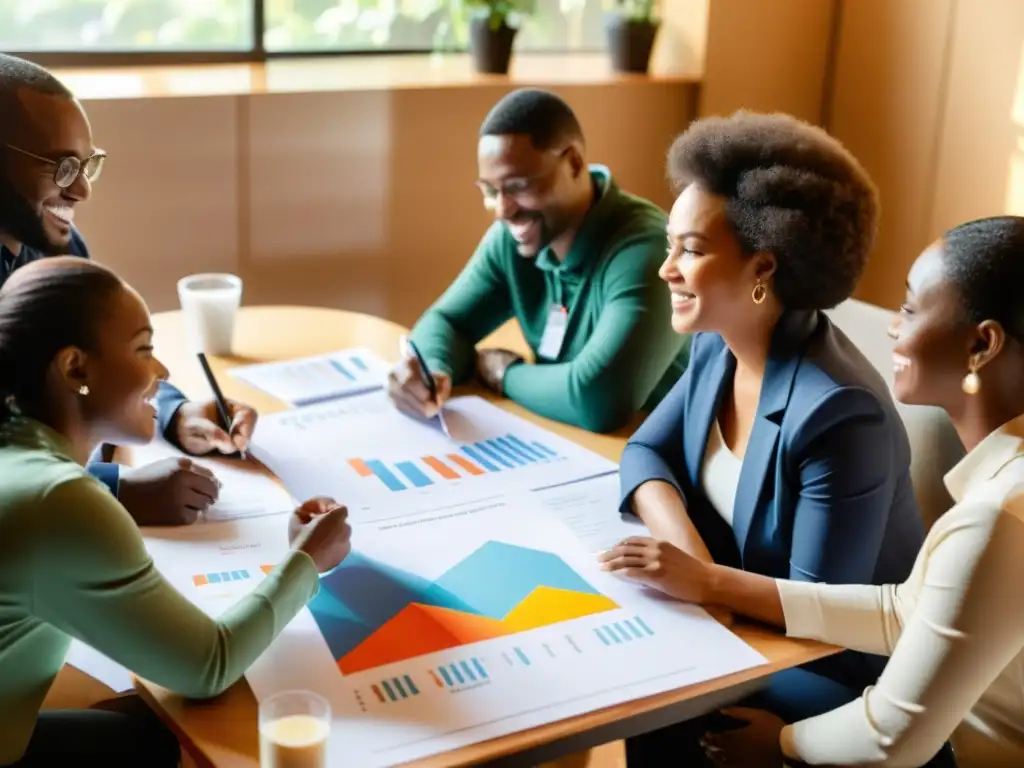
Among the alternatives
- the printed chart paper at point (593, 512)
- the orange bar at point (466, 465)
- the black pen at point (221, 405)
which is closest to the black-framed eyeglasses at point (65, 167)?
the black pen at point (221, 405)

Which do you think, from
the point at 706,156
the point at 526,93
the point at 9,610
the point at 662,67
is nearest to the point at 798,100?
the point at 662,67

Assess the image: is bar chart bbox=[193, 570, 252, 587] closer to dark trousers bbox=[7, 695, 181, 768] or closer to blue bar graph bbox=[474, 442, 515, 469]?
dark trousers bbox=[7, 695, 181, 768]

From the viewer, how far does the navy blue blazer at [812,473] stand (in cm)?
139

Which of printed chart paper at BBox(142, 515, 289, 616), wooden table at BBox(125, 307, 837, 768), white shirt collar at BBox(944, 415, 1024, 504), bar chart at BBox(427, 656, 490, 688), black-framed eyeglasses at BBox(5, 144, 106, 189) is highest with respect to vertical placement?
black-framed eyeglasses at BBox(5, 144, 106, 189)

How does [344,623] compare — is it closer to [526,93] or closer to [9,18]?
[526,93]

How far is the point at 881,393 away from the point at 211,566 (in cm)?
86

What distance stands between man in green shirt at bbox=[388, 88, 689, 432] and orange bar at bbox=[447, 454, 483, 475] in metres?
0.17

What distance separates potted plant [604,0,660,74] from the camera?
3271 mm

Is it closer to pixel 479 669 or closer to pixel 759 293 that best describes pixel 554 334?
pixel 759 293

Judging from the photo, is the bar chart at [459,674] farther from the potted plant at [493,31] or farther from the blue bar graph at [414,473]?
the potted plant at [493,31]

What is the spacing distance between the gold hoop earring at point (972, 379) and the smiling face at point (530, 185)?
101 cm

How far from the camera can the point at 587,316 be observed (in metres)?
2.12

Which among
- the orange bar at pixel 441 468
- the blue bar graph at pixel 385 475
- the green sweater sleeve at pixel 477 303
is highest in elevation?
the green sweater sleeve at pixel 477 303

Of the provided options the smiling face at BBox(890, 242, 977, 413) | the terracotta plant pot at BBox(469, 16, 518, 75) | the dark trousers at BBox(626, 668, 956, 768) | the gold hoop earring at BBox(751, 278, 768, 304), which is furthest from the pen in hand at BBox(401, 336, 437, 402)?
the terracotta plant pot at BBox(469, 16, 518, 75)
